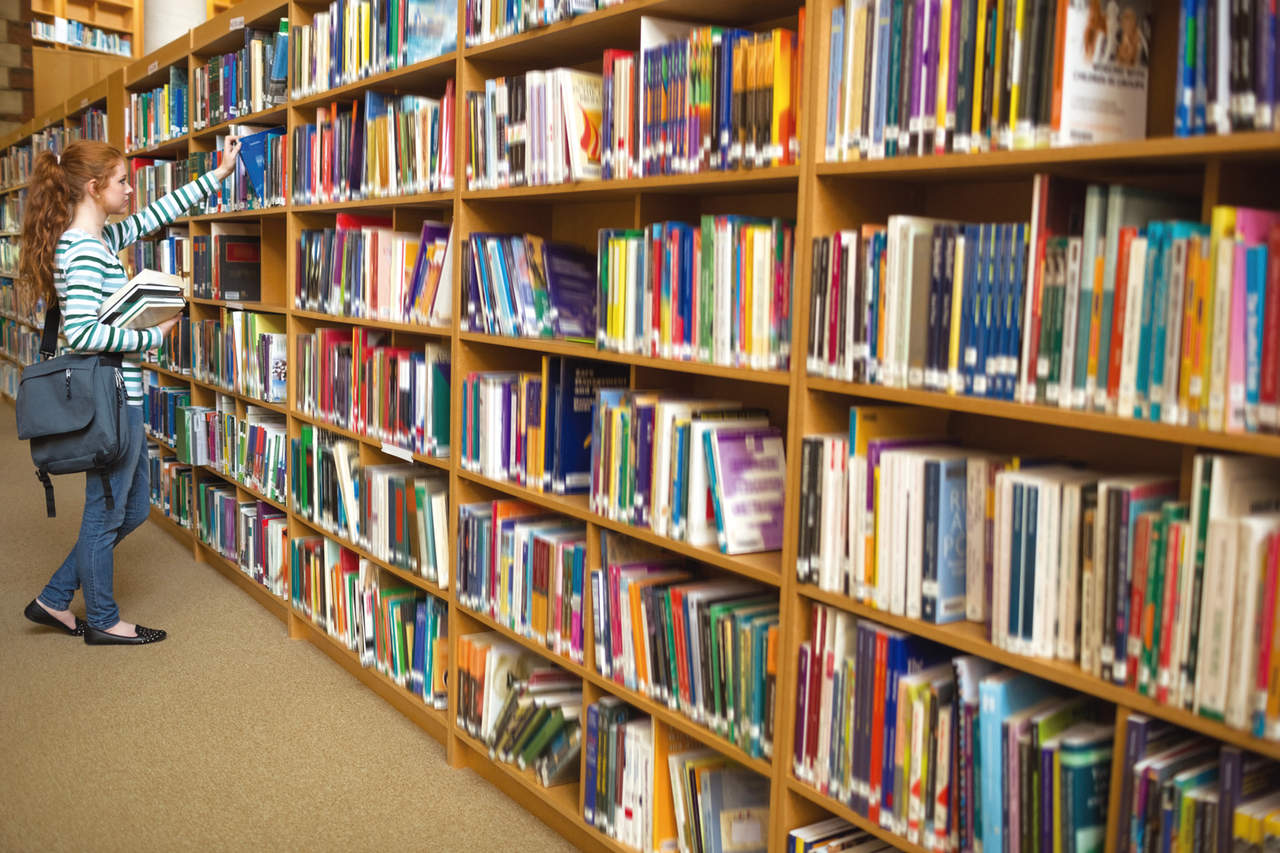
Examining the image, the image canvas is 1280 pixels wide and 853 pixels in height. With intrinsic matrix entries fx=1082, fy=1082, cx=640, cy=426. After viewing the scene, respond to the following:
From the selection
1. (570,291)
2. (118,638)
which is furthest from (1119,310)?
(118,638)

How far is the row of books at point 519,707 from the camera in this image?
2549mm

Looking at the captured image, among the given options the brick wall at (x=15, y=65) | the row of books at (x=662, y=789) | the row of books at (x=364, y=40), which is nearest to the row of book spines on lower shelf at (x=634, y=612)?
the row of books at (x=662, y=789)

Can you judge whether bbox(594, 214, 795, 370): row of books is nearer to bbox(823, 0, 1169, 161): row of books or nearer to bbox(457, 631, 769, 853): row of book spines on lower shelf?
bbox(823, 0, 1169, 161): row of books

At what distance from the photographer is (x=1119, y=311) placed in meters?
1.34

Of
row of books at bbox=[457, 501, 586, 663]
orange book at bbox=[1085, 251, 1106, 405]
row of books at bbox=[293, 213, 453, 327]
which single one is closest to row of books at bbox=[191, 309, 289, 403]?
row of books at bbox=[293, 213, 453, 327]

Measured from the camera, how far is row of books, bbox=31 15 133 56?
9.97 meters

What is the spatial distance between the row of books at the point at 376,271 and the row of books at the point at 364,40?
452 mm

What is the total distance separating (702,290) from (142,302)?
7.57ft

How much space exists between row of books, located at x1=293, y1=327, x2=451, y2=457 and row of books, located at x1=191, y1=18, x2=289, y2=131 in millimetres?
946

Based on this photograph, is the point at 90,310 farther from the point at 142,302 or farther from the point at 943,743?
the point at 943,743

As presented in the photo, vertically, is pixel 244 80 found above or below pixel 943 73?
above

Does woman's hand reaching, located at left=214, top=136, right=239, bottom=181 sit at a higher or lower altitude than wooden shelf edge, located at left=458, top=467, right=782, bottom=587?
higher

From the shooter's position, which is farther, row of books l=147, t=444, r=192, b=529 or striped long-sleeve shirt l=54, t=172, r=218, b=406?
row of books l=147, t=444, r=192, b=529

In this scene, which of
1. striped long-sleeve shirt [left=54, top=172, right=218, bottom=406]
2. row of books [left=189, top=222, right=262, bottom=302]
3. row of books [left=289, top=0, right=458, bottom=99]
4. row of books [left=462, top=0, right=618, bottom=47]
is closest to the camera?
row of books [left=462, top=0, right=618, bottom=47]
